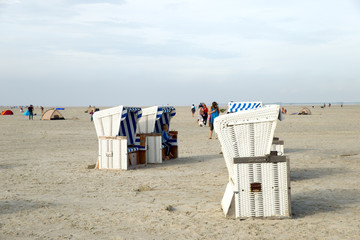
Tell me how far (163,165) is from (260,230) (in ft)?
23.0

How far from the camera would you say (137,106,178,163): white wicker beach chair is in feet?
43.4

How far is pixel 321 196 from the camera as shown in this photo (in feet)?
26.6

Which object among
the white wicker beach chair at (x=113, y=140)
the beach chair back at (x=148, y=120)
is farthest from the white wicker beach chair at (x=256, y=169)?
the beach chair back at (x=148, y=120)

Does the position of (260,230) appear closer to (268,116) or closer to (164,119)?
(268,116)

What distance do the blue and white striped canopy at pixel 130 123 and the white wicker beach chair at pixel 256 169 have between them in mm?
6056

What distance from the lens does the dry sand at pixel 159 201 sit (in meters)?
6.04

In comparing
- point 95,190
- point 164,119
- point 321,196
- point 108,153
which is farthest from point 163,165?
point 321,196

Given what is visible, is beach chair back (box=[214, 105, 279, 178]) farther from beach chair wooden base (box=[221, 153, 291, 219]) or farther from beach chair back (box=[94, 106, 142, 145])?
Answer: beach chair back (box=[94, 106, 142, 145])

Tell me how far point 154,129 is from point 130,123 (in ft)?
5.07

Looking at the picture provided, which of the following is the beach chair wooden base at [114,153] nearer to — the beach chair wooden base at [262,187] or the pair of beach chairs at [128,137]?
the pair of beach chairs at [128,137]

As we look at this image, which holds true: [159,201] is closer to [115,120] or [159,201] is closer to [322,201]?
[322,201]

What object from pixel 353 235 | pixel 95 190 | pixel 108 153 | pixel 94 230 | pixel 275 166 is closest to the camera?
pixel 353 235

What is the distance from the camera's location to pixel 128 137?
1300cm

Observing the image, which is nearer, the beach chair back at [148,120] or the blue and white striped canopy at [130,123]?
the blue and white striped canopy at [130,123]
